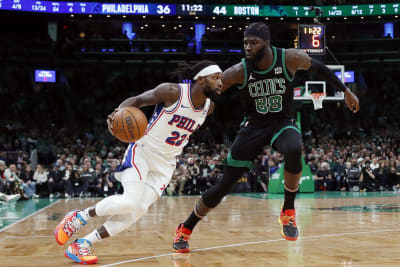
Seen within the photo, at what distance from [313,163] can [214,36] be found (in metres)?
13.0

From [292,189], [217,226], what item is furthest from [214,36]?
[292,189]

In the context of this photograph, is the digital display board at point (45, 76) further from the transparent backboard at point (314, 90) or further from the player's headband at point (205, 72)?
the player's headband at point (205, 72)

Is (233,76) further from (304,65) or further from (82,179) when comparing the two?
(82,179)

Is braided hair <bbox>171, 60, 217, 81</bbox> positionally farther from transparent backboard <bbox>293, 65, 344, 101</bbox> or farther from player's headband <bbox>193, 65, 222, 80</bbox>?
transparent backboard <bbox>293, 65, 344, 101</bbox>

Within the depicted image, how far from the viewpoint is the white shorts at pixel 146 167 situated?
182 inches

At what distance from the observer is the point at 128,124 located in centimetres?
427

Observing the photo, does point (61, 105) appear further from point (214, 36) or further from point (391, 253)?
point (391, 253)

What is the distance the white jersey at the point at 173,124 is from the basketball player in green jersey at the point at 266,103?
1.68ft

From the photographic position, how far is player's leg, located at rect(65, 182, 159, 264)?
4.47m

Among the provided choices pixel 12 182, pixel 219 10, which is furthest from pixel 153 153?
pixel 219 10

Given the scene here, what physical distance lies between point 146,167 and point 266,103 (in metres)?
1.34

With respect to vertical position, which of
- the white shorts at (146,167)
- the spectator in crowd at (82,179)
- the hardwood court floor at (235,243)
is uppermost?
the white shorts at (146,167)

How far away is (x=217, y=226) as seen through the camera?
7504 millimetres

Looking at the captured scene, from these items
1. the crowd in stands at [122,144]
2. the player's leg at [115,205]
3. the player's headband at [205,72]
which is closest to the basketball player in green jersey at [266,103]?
the player's headband at [205,72]
